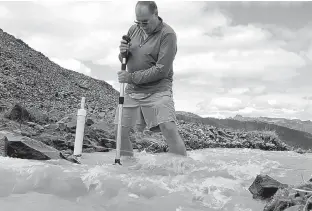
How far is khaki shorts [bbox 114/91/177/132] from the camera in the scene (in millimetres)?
4988

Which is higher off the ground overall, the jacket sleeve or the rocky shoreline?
the jacket sleeve

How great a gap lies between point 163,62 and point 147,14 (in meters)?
0.56

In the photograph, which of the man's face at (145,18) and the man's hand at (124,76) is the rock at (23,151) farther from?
the man's face at (145,18)

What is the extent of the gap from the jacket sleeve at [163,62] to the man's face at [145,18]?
20 centimetres

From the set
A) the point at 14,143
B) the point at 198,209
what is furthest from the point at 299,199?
the point at 14,143

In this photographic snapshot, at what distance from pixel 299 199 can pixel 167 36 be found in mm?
2561

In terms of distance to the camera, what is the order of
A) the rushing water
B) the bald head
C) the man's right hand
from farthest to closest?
the man's right hand → the bald head → the rushing water

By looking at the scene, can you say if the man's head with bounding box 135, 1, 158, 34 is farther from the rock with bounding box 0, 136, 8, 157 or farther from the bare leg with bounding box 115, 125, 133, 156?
the rock with bounding box 0, 136, 8, 157

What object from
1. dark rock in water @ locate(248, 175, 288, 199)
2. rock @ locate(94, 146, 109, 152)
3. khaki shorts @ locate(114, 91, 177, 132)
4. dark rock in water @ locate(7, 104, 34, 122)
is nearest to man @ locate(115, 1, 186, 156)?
khaki shorts @ locate(114, 91, 177, 132)

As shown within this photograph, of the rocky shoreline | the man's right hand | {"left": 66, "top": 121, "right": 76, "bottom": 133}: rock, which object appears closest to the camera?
the man's right hand

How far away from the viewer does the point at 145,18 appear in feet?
15.7

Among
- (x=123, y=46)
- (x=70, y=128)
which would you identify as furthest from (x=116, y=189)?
(x=70, y=128)

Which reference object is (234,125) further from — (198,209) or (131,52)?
(198,209)

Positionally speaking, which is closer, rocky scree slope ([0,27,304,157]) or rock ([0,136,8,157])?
rock ([0,136,8,157])
